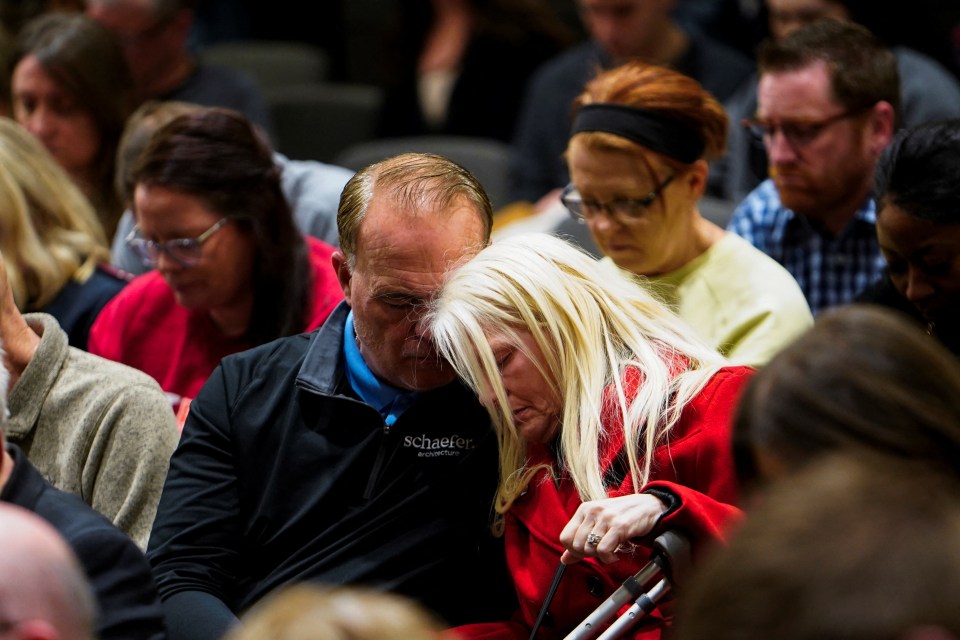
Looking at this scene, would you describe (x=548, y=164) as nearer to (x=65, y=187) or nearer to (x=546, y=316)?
(x=65, y=187)

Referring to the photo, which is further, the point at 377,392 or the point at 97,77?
the point at 97,77

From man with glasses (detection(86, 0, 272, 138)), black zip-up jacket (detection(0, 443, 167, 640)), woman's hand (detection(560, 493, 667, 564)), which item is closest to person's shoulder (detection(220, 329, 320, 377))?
black zip-up jacket (detection(0, 443, 167, 640))

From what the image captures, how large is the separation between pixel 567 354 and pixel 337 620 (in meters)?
0.98

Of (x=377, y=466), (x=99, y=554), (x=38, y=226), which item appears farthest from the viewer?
(x=38, y=226)

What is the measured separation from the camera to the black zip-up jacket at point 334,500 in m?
2.19

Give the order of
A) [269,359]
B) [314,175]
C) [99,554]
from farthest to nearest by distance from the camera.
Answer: [314,175] → [269,359] → [99,554]

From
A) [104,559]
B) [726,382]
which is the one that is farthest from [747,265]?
[104,559]

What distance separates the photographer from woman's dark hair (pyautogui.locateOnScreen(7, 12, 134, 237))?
384 cm

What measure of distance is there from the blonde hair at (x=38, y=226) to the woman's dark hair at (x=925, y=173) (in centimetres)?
172

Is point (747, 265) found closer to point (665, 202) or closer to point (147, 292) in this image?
point (665, 202)

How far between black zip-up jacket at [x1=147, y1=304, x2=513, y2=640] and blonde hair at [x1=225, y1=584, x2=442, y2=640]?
99 cm

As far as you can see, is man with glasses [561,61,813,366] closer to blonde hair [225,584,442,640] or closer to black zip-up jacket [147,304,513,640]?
black zip-up jacket [147,304,513,640]

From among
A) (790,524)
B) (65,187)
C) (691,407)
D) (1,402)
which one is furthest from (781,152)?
(790,524)

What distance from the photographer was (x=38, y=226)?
303 cm
